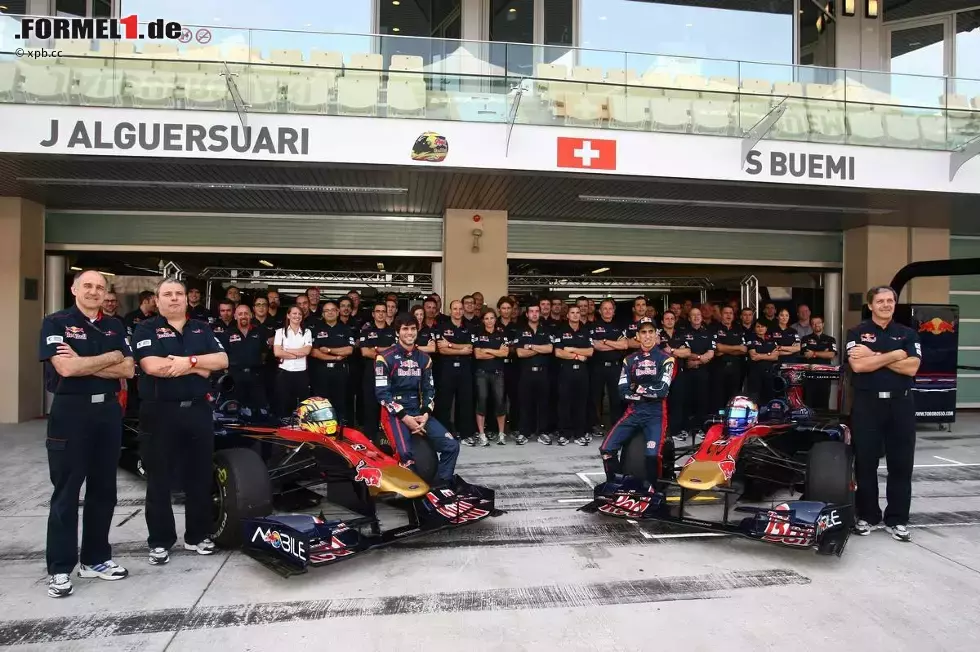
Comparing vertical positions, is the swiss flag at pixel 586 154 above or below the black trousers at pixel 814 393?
above

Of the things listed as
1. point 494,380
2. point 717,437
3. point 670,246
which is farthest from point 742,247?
point 717,437

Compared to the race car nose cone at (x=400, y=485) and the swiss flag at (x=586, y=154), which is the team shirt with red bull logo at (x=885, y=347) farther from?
the swiss flag at (x=586, y=154)

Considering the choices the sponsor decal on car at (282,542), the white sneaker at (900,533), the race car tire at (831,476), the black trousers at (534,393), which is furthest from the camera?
the black trousers at (534,393)

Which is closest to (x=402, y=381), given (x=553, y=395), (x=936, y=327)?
(x=553, y=395)

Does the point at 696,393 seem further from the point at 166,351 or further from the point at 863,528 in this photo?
the point at 166,351

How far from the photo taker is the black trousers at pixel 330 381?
9.20 metres

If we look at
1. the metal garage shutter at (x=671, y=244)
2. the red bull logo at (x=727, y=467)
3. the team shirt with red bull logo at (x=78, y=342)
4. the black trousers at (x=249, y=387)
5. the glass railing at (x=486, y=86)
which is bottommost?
the red bull logo at (x=727, y=467)

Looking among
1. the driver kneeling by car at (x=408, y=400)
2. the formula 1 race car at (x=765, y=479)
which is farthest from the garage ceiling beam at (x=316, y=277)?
the formula 1 race car at (x=765, y=479)

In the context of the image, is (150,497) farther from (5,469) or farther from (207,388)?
(5,469)

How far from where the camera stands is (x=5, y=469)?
750 cm

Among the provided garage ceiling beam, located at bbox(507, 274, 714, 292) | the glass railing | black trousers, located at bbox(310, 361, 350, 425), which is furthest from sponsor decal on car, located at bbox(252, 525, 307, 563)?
garage ceiling beam, located at bbox(507, 274, 714, 292)

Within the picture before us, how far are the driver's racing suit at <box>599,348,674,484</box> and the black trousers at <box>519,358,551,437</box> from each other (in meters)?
3.37

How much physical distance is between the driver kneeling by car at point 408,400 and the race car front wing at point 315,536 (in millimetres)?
739

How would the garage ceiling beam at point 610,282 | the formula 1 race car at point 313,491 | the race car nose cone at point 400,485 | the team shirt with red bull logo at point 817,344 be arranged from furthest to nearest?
the garage ceiling beam at point 610,282 < the team shirt with red bull logo at point 817,344 < the race car nose cone at point 400,485 < the formula 1 race car at point 313,491
